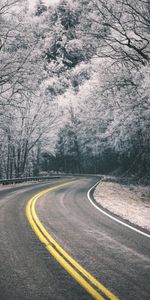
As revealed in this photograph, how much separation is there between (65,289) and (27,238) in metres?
2.92

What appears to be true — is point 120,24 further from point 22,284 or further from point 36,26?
point 22,284

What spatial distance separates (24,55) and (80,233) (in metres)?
13.4

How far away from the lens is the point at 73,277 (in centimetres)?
488

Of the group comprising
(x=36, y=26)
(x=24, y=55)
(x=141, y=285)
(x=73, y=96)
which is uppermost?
(x=73, y=96)

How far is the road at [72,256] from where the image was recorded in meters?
4.40

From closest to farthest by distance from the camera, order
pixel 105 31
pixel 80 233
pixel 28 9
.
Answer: pixel 80 233, pixel 105 31, pixel 28 9

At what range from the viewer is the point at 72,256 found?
5.92 metres

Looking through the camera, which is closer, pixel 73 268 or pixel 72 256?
pixel 73 268

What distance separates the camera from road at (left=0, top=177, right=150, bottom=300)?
4.40 m

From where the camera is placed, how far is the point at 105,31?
16.0 m

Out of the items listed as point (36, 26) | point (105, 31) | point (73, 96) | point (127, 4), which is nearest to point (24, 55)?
point (36, 26)

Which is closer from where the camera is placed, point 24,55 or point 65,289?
point 65,289

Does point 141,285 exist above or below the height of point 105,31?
below

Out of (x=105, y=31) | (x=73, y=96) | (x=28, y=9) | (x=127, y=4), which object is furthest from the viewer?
(x=73, y=96)
